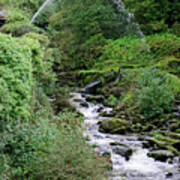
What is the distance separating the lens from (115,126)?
9.05 meters

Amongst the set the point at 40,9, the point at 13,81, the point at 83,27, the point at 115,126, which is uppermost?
the point at 40,9

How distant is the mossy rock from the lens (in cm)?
886

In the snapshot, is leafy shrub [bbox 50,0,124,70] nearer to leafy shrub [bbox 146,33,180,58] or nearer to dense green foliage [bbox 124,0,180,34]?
dense green foliage [bbox 124,0,180,34]

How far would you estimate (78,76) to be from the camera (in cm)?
1631

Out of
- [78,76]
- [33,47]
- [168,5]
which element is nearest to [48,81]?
[33,47]

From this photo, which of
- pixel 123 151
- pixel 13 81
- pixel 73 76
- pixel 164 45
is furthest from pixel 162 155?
pixel 164 45

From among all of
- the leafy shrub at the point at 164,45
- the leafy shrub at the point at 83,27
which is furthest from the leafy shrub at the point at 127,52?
the leafy shrub at the point at 83,27

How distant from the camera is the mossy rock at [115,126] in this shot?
8.86 meters

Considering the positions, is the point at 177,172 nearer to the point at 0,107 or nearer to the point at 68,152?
the point at 68,152

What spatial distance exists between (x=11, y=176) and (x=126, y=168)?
300 cm

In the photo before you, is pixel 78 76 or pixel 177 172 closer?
pixel 177 172

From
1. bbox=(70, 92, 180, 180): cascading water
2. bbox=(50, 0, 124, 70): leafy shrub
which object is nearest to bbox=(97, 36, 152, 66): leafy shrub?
bbox=(50, 0, 124, 70): leafy shrub

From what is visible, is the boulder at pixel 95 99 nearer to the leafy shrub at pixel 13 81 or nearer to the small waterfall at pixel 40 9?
the leafy shrub at pixel 13 81

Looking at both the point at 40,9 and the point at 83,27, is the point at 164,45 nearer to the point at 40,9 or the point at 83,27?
the point at 83,27
